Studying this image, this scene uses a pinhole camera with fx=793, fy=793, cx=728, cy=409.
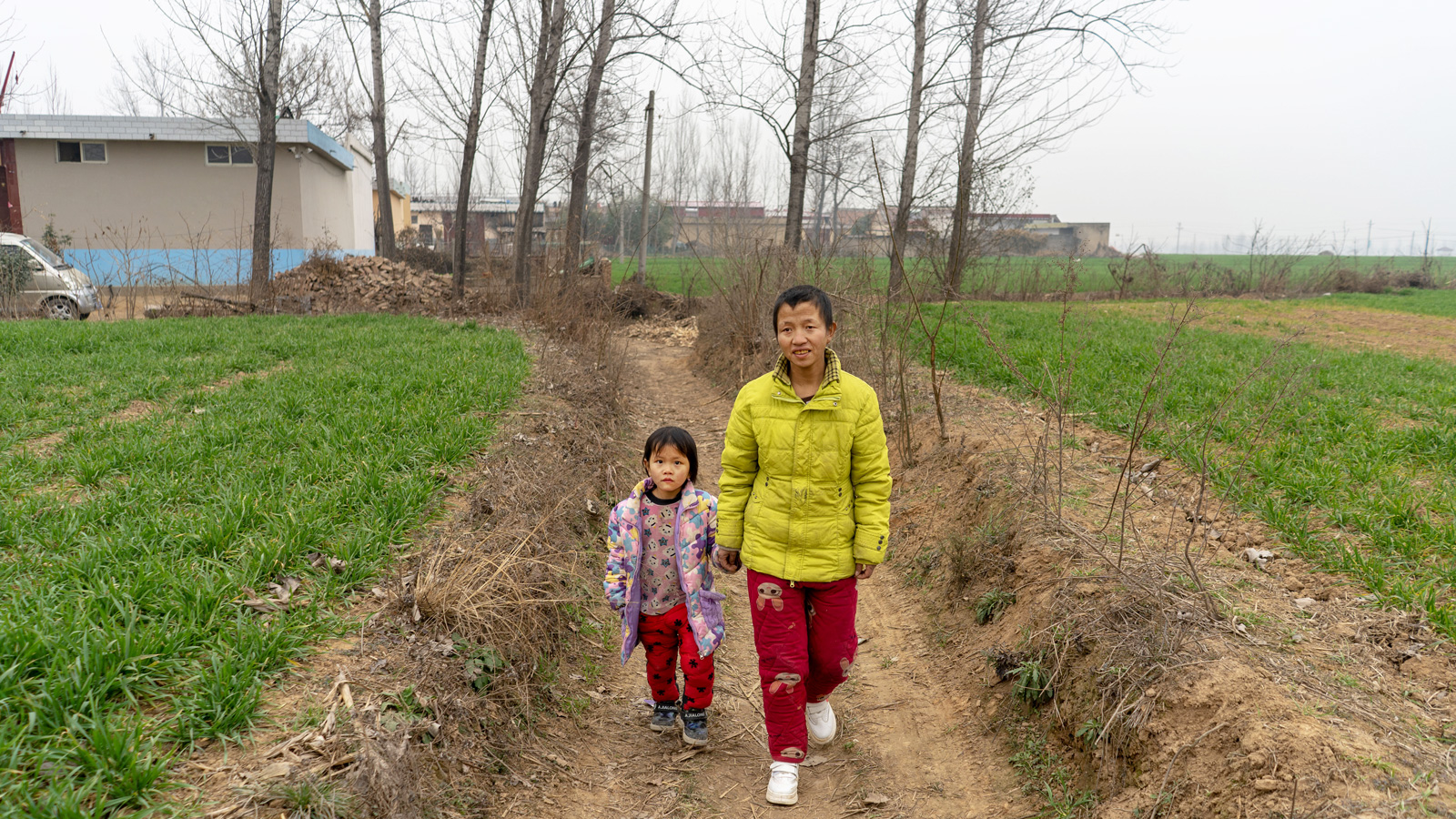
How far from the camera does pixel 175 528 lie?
→ 3.58 m

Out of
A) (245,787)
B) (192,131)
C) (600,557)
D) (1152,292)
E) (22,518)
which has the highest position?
(192,131)

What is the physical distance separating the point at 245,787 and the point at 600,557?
2.94m

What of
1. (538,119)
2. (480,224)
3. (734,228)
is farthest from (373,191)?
(734,228)

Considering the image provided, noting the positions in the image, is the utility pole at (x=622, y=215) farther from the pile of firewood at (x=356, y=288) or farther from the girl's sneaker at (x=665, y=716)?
the girl's sneaker at (x=665, y=716)

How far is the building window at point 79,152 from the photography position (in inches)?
874

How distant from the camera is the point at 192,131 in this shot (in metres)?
22.0

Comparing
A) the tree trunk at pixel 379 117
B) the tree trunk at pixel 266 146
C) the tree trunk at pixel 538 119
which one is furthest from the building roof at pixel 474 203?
the tree trunk at pixel 538 119

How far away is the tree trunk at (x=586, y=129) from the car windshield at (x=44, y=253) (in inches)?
343

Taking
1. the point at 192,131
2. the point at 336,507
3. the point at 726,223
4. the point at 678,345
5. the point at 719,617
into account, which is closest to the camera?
the point at 719,617

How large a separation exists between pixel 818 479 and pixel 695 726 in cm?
Answer: 127

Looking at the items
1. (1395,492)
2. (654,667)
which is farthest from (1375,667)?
(654,667)

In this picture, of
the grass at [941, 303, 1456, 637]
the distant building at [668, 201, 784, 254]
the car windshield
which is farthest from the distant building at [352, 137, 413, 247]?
the grass at [941, 303, 1456, 637]

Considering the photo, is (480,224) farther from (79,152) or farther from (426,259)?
(79,152)

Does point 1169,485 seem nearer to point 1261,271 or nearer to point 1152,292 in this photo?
point 1152,292
